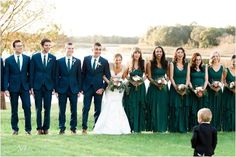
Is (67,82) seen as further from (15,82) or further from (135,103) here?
(135,103)

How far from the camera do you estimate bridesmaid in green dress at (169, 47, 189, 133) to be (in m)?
11.7

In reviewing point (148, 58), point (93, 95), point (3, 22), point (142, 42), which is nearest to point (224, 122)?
point (148, 58)

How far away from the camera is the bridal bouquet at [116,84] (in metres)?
11.4

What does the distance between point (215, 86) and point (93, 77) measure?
268cm

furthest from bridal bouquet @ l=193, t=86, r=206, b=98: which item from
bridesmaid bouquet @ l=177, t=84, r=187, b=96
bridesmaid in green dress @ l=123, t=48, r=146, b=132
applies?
bridesmaid in green dress @ l=123, t=48, r=146, b=132

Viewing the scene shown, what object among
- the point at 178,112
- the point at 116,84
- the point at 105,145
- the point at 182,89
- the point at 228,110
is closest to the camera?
the point at 105,145

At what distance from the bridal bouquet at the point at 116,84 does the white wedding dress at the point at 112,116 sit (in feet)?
0.45

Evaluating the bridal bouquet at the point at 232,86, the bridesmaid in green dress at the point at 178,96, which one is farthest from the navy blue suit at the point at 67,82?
the bridal bouquet at the point at 232,86

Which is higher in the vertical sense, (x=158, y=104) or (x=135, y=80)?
(x=135, y=80)

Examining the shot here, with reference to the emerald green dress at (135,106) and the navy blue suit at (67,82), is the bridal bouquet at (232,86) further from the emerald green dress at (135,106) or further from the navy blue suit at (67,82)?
the navy blue suit at (67,82)

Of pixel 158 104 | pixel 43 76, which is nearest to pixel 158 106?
pixel 158 104

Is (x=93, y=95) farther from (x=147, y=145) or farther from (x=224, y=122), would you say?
(x=224, y=122)

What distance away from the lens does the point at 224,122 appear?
12.3m

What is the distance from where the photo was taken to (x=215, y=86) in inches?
472
